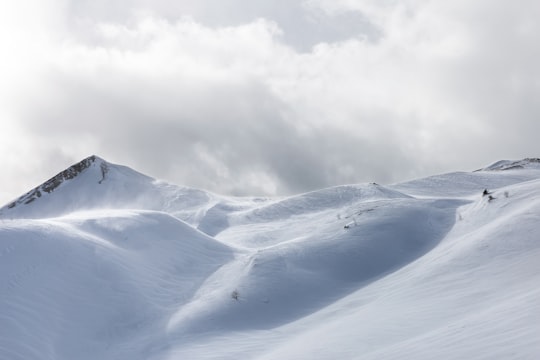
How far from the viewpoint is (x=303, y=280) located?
17.9 metres

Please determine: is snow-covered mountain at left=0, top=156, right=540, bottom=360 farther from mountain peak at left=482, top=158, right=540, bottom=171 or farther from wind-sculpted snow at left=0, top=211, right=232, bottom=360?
mountain peak at left=482, top=158, right=540, bottom=171

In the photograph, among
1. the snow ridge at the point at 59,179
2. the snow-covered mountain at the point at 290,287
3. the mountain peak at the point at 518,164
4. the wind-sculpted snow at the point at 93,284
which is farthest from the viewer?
the mountain peak at the point at 518,164

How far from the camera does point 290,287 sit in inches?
688

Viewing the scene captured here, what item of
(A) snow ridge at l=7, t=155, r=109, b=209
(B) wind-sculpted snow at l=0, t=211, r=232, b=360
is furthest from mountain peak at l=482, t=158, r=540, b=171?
(A) snow ridge at l=7, t=155, r=109, b=209

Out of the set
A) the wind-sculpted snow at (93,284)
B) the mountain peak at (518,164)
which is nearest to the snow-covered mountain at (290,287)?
the wind-sculpted snow at (93,284)

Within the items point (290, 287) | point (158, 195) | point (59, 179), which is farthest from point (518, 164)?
point (59, 179)

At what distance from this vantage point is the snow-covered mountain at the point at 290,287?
10891mm

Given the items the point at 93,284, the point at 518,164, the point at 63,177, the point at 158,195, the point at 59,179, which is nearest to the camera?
the point at 93,284

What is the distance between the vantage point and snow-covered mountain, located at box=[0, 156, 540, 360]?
429 inches

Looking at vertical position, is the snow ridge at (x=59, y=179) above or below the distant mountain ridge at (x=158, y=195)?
above

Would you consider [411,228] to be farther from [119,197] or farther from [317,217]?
[119,197]

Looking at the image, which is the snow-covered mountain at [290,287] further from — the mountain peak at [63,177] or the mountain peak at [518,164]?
the mountain peak at [518,164]

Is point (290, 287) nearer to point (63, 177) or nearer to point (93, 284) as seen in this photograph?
point (93, 284)

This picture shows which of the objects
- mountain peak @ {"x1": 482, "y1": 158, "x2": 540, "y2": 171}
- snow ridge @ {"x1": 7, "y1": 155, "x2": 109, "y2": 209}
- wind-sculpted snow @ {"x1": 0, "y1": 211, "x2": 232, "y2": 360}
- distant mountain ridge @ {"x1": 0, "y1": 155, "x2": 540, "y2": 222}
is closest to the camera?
wind-sculpted snow @ {"x1": 0, "y1": 211, "x2": 232, "y2": 360}
